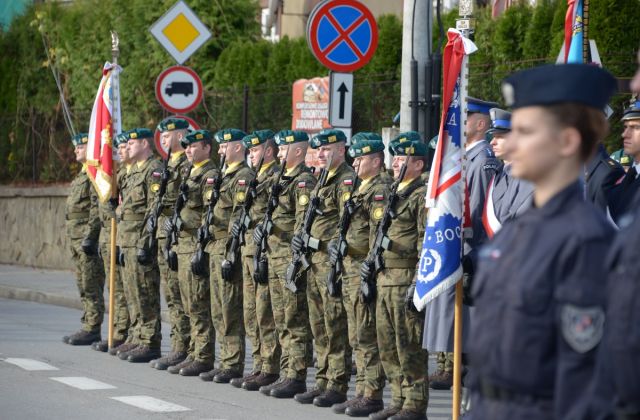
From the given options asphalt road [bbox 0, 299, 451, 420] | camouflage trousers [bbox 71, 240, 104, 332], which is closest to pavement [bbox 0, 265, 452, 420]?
asphalt road [bbox 0, 299, 451, 420]

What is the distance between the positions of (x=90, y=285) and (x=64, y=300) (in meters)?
4.42

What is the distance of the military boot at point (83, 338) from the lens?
1365 cm

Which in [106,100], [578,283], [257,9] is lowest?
[578,283]

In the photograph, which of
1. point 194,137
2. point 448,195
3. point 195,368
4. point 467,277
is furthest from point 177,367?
point 448,195

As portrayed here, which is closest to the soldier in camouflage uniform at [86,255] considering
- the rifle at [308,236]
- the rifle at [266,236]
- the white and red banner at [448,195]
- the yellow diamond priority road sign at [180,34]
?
the yellow diamond priority road sign at [180,34]

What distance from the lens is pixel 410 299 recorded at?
29.4ft

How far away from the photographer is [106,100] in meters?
14.4

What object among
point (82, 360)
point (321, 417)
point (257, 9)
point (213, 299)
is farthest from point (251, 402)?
point (257, 9)

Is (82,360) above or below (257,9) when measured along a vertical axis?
below

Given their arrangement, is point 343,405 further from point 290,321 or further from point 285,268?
point 285,268

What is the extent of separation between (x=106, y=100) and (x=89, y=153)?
0.63 meters

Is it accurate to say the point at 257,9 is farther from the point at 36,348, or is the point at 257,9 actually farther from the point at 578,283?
the point at 578,283

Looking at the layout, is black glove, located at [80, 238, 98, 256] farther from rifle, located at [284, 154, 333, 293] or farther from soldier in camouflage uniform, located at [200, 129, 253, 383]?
rifle, located at [284, 154, 333, 293]

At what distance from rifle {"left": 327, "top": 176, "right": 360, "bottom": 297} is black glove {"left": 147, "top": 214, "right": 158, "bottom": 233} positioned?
307cm
